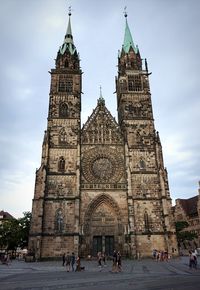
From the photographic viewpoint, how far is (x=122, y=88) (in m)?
37.9

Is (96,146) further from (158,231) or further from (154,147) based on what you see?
(158,231)

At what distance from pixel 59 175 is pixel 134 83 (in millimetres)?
17360

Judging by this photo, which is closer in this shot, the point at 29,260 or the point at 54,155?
the point at 29,260

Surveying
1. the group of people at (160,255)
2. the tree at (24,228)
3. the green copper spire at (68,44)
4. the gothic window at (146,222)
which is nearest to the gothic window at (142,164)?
the gothic window at (146,222)

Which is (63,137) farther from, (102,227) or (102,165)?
(102,227)

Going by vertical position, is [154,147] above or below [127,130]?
below

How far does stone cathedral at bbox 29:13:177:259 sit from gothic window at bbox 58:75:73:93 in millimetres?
138

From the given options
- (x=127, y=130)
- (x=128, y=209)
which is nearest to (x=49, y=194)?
(x=128, y=209)

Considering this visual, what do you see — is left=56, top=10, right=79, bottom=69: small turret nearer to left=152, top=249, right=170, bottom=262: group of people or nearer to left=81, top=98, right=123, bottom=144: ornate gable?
left=81, top=98, right=123, bottom=144: ornate gable

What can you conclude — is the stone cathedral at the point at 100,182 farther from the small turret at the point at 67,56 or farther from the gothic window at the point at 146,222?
the small turret at the point at 67,56

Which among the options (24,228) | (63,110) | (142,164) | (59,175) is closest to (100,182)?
(59,175)

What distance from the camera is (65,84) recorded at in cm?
3741

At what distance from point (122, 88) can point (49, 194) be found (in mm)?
17920

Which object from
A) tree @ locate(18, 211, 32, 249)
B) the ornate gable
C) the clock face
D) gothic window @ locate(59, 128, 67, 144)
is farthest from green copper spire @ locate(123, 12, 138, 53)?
tree @ locate(18, 211, 32, 249)
